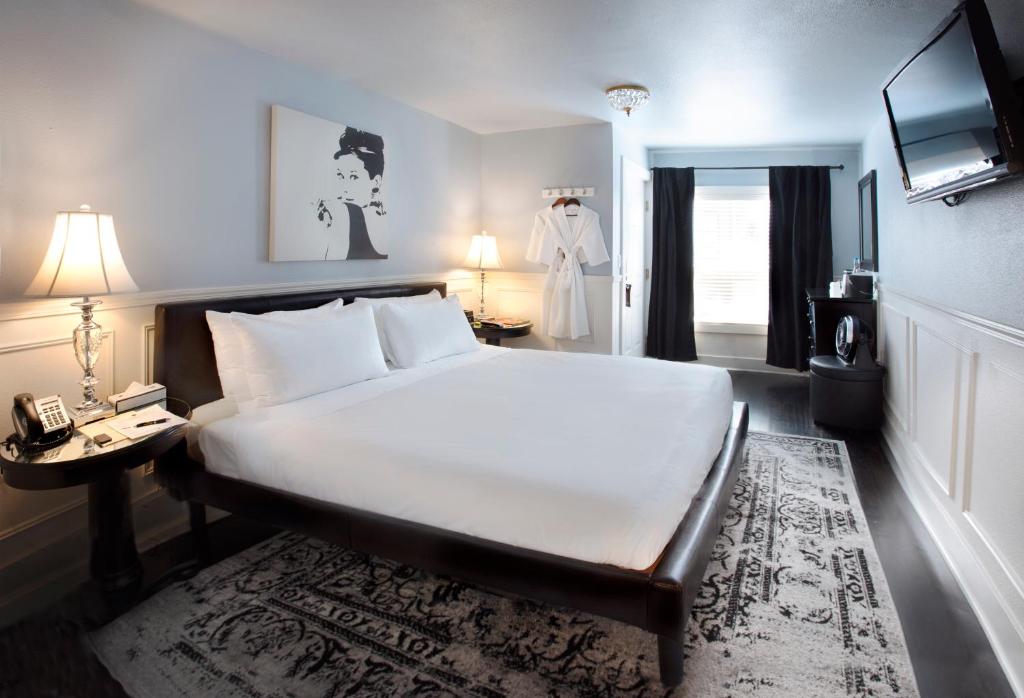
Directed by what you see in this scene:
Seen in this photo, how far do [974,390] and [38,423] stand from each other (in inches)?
136

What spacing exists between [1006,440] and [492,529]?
5.81ft

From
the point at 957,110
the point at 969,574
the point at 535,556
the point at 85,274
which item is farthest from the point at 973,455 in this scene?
the point at 85,274

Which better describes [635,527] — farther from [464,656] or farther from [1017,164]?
[1017,164]

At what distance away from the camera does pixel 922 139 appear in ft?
8.63

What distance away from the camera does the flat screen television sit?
1.88m

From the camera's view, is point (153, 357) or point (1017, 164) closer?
point (1017, 164)

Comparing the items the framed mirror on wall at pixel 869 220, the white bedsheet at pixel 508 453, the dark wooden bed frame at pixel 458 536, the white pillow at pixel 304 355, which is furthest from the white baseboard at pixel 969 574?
the white pillow at pixel 304 355

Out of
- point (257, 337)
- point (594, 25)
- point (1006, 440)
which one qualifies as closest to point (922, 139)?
point (1006, 440)

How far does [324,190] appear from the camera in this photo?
359 centimetres

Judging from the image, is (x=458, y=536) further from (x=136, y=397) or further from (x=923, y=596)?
(x=923, y=596)

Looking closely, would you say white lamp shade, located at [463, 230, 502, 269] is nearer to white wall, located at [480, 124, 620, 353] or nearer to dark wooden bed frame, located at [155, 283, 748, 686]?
white wall, located at [480, 124, 620, 353]

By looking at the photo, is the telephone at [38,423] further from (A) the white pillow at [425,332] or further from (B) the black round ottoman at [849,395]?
(B) the black round ottoman at [849,395]

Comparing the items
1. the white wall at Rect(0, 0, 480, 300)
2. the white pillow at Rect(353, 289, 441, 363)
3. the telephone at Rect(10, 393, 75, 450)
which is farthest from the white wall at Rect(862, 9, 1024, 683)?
the white wall at Rect(0, 0, 480, 300)

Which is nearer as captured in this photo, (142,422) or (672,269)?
(142,422)
